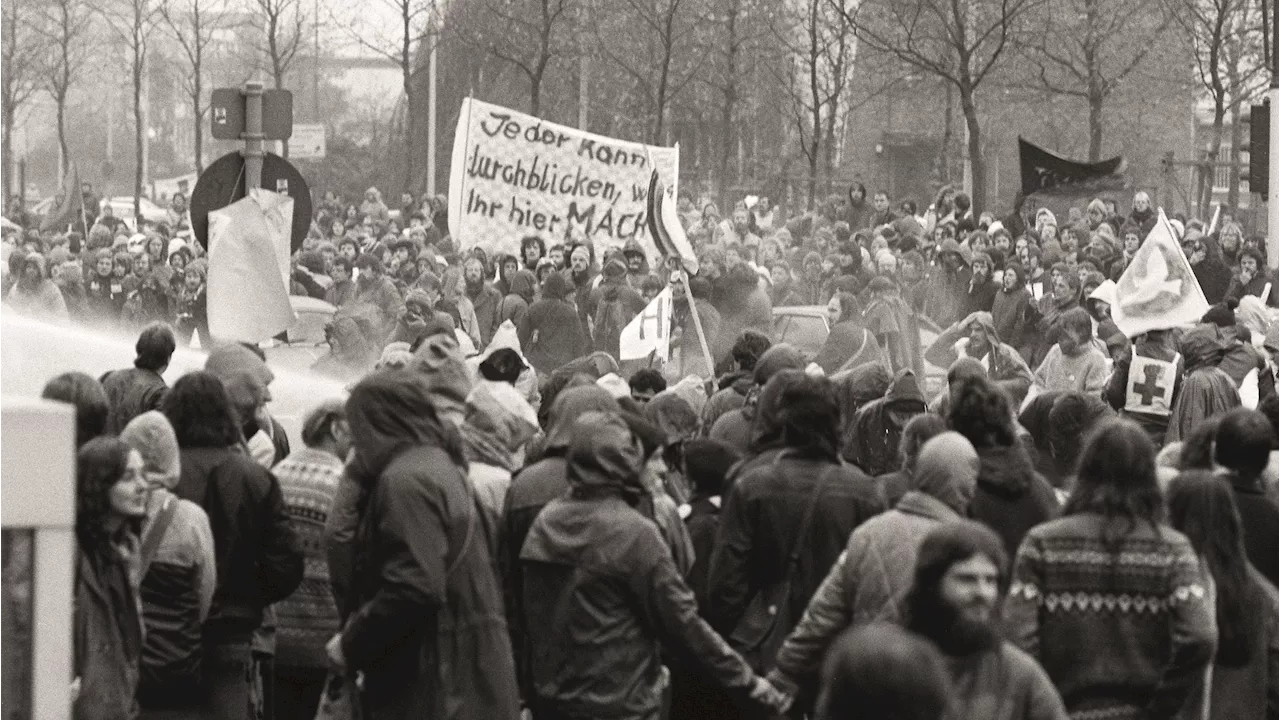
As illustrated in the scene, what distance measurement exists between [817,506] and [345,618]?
1416 mm

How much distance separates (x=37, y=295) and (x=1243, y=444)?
1385 cm

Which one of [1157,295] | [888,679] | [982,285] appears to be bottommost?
[888,679]

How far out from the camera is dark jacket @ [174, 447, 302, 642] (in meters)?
7.75

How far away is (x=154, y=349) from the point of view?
10.6 metres

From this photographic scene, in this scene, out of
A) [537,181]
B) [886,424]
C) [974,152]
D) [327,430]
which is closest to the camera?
[327,430]

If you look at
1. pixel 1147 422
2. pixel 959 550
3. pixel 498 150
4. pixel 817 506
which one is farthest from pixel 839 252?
pixel 959 550

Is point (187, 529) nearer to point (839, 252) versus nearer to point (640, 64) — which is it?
point (839, 252)

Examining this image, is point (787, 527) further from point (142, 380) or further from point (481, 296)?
point (481, 296)

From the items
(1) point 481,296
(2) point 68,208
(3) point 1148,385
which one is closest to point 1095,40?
(2) point 68,208

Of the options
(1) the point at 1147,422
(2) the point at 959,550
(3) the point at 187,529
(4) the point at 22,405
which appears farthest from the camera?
(1) the point at 1147,422

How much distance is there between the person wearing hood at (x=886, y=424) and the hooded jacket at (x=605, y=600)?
3.76 metres

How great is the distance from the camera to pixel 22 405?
4691 mm

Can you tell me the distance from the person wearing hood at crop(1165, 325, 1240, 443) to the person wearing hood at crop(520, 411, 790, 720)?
5767 mm

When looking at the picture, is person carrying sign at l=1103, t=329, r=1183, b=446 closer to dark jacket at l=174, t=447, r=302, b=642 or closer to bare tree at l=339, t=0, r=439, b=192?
dark jacket at l=174, t=447, r=302, b=642
